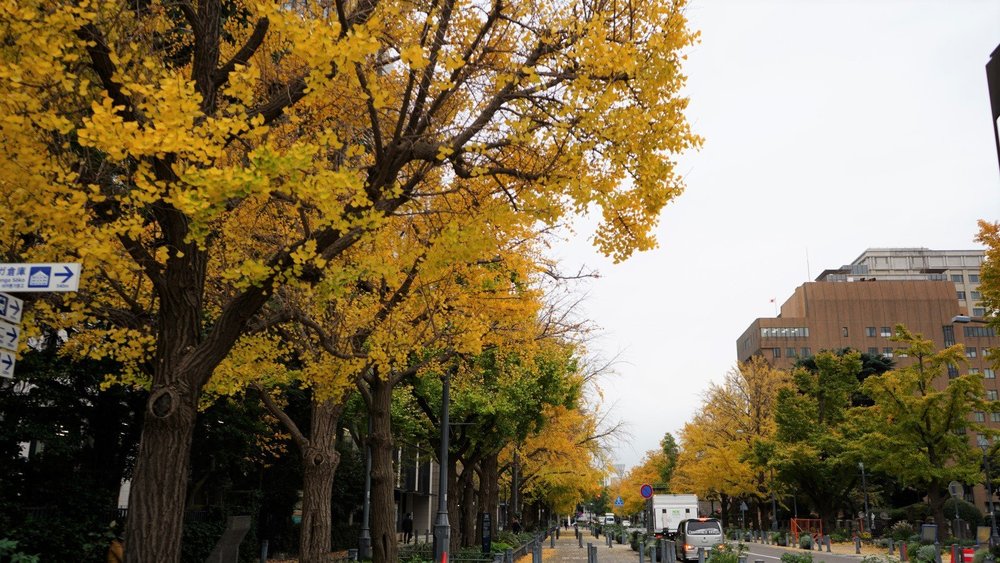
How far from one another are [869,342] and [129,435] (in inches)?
3662

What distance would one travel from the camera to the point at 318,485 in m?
15.1

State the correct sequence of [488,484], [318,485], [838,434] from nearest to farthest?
1. [318,485]
2. [488,484]
3. [838,434]

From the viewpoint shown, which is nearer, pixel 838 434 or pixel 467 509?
pixel 467 509

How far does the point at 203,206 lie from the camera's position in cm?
633

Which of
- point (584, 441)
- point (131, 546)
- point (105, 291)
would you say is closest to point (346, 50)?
point (131, 546)

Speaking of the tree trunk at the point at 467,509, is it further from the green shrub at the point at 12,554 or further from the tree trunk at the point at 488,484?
the green shrub at the point at 12,554

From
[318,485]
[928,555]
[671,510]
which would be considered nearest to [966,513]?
[671,510]

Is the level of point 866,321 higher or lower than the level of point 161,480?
higher

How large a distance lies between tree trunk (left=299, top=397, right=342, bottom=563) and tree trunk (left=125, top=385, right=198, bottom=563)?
7135 mm

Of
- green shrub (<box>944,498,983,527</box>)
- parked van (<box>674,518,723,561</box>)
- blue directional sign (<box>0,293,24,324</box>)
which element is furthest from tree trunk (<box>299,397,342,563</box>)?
green shrub (<box>944,498,983,527</box>)

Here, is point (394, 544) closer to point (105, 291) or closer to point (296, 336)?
point (296, 336)

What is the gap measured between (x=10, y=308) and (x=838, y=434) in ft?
151

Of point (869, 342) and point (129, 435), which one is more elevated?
point (869, 342)

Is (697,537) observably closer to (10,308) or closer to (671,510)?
(671,510)
